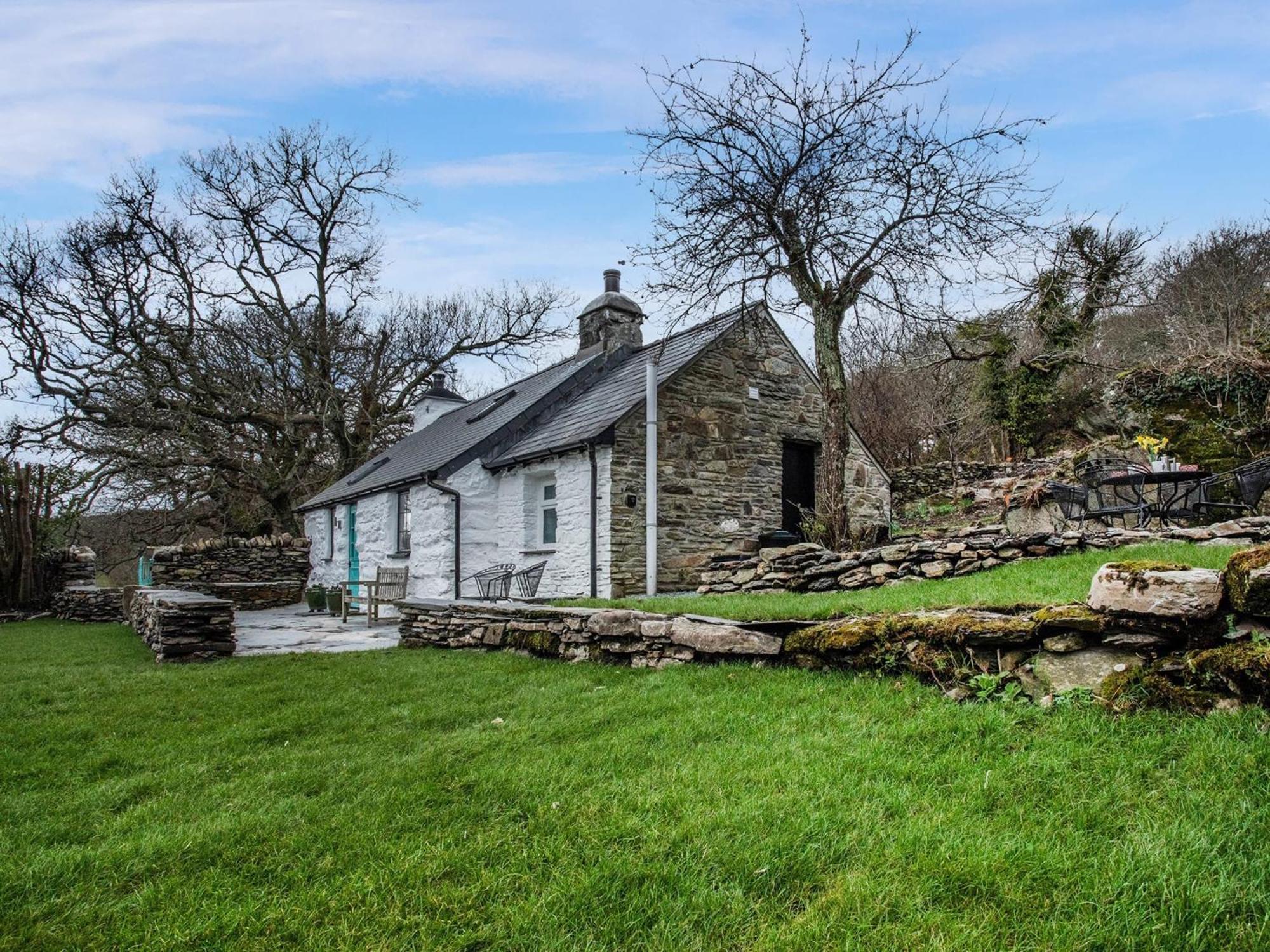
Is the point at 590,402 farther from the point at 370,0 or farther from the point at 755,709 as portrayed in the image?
the point at 755,709

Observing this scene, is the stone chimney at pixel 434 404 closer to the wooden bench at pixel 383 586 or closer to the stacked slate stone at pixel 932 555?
the wooden bench at pixel 383 586

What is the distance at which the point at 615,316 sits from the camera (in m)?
16.4

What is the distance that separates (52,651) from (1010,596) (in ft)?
38.9

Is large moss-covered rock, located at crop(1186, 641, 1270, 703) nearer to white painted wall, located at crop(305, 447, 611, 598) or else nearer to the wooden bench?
white painted wall, located at crop(305, 447, 611, 598)

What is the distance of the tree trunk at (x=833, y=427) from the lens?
32.6 feet

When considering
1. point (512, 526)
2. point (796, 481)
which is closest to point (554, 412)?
point (512, 526)

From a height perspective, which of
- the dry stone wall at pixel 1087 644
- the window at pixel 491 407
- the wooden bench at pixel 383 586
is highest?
the window at pixel 491 407

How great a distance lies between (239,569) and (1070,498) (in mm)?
19091

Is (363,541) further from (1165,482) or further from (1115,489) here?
(1165,482)

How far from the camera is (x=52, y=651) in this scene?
31.6ft

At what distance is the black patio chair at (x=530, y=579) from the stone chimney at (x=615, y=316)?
6284 mm

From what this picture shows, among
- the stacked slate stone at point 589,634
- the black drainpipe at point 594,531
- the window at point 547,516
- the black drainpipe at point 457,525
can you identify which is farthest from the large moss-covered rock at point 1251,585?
the black drainpipe at point 457,525

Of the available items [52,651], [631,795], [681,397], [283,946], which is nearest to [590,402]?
[681,397]

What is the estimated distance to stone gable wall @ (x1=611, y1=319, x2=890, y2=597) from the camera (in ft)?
37.9
